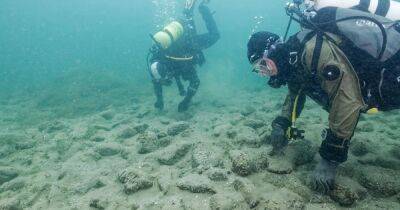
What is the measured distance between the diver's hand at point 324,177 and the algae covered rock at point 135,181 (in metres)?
2.04

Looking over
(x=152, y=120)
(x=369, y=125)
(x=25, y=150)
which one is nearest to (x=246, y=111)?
(x=152, y=120)

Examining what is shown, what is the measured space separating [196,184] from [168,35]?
6634 mm

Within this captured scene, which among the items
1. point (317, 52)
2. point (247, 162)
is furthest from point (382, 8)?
point (247, 162)

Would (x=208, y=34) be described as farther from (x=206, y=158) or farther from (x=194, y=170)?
(x=194, y=170)

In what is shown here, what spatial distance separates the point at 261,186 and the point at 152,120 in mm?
5806

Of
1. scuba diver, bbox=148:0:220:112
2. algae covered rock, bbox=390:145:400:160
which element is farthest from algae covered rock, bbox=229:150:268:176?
scuba diver, bbox=148:0:220:112

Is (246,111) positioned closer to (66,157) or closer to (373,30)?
(66,157)

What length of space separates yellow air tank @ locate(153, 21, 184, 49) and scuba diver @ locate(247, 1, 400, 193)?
597 cm

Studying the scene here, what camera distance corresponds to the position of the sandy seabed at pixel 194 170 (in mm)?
3717

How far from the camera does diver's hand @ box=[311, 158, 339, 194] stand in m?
3.70

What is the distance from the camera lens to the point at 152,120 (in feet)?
30.9

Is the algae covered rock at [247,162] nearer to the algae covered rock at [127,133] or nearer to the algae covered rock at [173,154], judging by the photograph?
the algae covered rock at [173,154]

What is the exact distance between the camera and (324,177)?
147 inches

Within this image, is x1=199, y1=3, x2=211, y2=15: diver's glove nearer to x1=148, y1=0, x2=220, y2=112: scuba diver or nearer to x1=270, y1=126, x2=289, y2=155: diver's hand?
x1=148, y1=0, x2=220, y2=112: scuba diver
